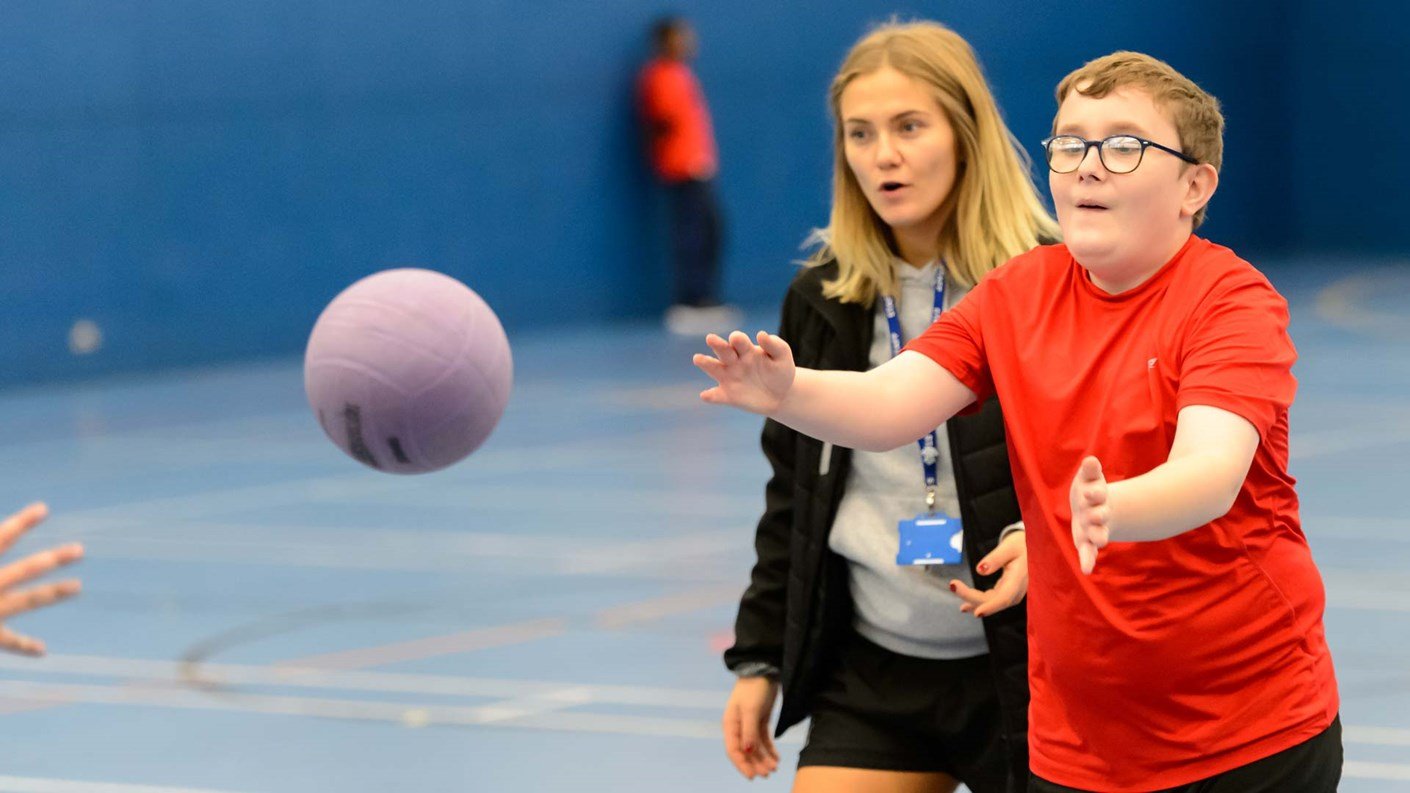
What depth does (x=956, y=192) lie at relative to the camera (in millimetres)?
3824

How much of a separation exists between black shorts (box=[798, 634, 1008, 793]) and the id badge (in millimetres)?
221

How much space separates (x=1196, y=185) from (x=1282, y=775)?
2.62ft

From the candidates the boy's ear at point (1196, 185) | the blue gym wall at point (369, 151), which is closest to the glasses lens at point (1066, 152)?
the boy's ear at point (1196, 185)

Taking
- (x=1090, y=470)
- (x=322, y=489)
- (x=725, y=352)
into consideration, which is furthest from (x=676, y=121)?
(x=1090, y=470)

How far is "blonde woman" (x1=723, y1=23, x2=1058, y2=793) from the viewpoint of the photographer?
3.69 meters

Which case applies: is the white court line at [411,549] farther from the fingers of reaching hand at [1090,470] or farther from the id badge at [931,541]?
the fingers of reaching hand at [1090,470]

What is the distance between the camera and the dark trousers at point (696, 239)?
17531 millimetres

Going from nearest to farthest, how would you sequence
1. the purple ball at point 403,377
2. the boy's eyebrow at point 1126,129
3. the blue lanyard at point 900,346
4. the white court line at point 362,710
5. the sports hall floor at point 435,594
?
1. the boy's eyebrow at point 1126,129
2. the blue lanyard at point 900,346
3. the purple ball at point 403,377
4. the sports hall floor at point 435,594
5. the white court line at point 362,710

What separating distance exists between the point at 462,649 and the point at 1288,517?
442cm

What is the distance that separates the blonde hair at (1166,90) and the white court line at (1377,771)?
2966 millimetres

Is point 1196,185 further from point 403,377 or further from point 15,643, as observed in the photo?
point 403,377

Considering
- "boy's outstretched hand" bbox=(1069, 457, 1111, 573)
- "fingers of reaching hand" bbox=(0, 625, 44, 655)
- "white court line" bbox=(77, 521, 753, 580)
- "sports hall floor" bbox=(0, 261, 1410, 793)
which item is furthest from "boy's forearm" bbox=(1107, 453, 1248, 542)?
"white court line" bbox=(77, 521, 753, 580)

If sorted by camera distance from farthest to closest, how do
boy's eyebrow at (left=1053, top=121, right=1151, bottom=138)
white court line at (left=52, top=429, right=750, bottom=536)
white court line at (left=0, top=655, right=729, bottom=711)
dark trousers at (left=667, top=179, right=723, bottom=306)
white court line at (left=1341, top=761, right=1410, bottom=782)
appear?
dark trousers at (left=667, top=179, right=723, bottom=306), white court line at (left=52, top=429, right=750, bottom=536), white court line at (left=0, top=655, right=729, bottom=711), white court line at (left=1341, top=761, right=1410, bottom=782), boy's eyebrow at (left=1053, top=121, right=1151, bottom=138)

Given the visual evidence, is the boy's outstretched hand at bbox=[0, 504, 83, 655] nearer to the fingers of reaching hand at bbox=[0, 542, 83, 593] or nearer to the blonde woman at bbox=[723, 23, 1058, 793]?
the fingers of reaching hand at bbox=[0, 542, 83, 593]
